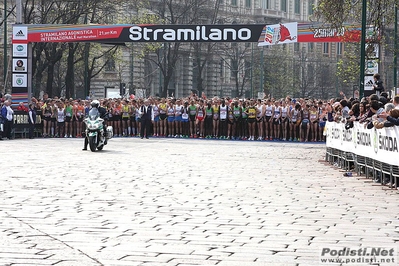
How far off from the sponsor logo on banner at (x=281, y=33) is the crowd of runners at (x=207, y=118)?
3.29 meters

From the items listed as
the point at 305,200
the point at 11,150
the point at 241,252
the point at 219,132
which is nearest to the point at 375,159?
the point at 305,200

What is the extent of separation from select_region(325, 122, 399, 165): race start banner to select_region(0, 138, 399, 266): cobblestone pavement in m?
0.65

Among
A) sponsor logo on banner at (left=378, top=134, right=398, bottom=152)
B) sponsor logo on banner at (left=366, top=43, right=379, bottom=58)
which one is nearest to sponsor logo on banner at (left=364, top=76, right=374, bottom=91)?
sponsor logo on banner at (left=366, top=43, right=379, bottom=58)

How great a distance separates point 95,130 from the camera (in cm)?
2547

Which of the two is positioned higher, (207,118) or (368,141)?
(207,118)

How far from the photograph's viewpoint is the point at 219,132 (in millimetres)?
37969

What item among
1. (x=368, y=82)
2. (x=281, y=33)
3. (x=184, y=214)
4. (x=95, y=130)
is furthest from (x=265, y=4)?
(x=184, y=214)

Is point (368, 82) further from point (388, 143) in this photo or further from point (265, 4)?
point (265, 4)

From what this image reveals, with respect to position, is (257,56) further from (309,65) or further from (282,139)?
(282,139)

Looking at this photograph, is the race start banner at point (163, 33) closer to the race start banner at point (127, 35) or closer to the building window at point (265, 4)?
the race start banner at point (127, 35)

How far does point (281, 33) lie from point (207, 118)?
5885 mm

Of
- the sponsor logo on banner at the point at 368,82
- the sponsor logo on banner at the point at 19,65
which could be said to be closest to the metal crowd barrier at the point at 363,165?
the sponsor logo on banner at the point at 368,82

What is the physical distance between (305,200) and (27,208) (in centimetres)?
409

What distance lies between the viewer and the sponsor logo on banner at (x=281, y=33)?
3394cm
